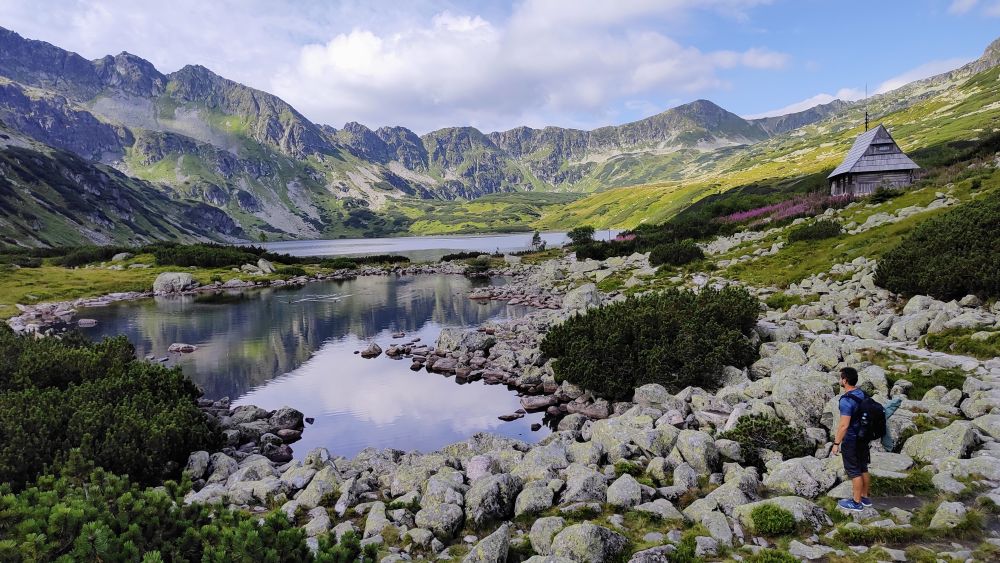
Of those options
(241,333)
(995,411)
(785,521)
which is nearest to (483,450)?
(785,521)

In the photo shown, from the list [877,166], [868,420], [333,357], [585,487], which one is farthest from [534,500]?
[877,166]

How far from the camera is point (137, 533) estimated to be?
8.09 meters

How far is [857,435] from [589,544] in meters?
6.29

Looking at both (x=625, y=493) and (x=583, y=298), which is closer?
(x=625, y=493)

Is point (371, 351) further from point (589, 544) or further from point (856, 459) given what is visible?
point (856, 459)

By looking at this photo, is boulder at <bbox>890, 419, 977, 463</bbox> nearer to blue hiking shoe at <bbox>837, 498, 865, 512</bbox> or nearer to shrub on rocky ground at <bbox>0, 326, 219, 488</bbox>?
blue hiking shoe at <bbox>837, 498, 865, 512</bbox>

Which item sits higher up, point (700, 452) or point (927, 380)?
point (927, 380)

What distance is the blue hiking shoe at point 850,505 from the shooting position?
404 inches

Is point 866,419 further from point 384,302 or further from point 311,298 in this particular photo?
point 311,298

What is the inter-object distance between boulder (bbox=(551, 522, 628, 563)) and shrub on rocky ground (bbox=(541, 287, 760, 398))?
14166 mm

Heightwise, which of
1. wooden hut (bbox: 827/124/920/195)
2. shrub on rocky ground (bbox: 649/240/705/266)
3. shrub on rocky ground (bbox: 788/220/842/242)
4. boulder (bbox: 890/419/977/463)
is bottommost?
boulder (bbox: 890/419/977/463)

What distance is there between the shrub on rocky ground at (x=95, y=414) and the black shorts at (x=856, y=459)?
18.7m

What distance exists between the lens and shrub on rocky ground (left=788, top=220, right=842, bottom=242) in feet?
136

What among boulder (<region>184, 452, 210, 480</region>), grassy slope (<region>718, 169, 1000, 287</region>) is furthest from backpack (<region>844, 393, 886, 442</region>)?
grassy slope (<region>718, 169, 1000, 287</region>)
